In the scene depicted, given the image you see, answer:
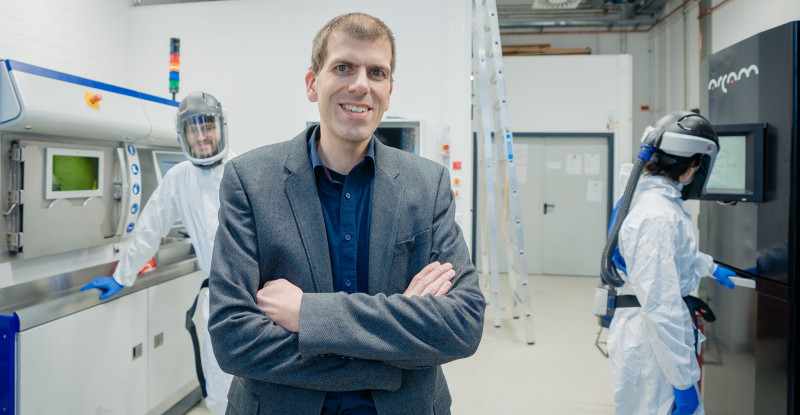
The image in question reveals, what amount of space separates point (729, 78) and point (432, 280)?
203cm

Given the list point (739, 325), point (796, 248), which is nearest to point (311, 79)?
point (796, 248)

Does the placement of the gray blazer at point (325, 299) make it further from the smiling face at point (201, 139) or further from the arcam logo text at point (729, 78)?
the arcam logo text at point (729, 78)

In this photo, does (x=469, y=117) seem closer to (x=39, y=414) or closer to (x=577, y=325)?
(x=577, y=325)

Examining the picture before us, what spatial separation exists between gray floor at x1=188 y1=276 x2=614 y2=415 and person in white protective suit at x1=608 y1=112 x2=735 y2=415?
Answer: 114cm

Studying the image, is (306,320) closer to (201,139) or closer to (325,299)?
(325,299)

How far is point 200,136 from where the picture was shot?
2.31 meters

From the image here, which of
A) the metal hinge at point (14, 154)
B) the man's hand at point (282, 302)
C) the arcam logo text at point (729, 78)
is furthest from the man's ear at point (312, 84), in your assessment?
the arcam logo text at point (729, 78)

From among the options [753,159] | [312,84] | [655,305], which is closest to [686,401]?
[655,305]

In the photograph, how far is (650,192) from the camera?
6.24ft

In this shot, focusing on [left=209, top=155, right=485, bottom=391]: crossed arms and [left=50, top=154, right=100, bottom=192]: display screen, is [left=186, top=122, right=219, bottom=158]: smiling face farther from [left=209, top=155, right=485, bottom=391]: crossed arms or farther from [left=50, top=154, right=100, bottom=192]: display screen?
[left=209, top=155, right=485, bottom=391]: crossed arms

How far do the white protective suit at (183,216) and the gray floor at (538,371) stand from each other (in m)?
1.09

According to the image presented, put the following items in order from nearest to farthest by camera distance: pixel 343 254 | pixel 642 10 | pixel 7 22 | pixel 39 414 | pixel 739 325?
pixel 343 254 → pixel 39 414 → pixel 739 325 → pixel 7 22 → pixel 642 10

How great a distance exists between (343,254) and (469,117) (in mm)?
3159

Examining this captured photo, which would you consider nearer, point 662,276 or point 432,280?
point 432,280
